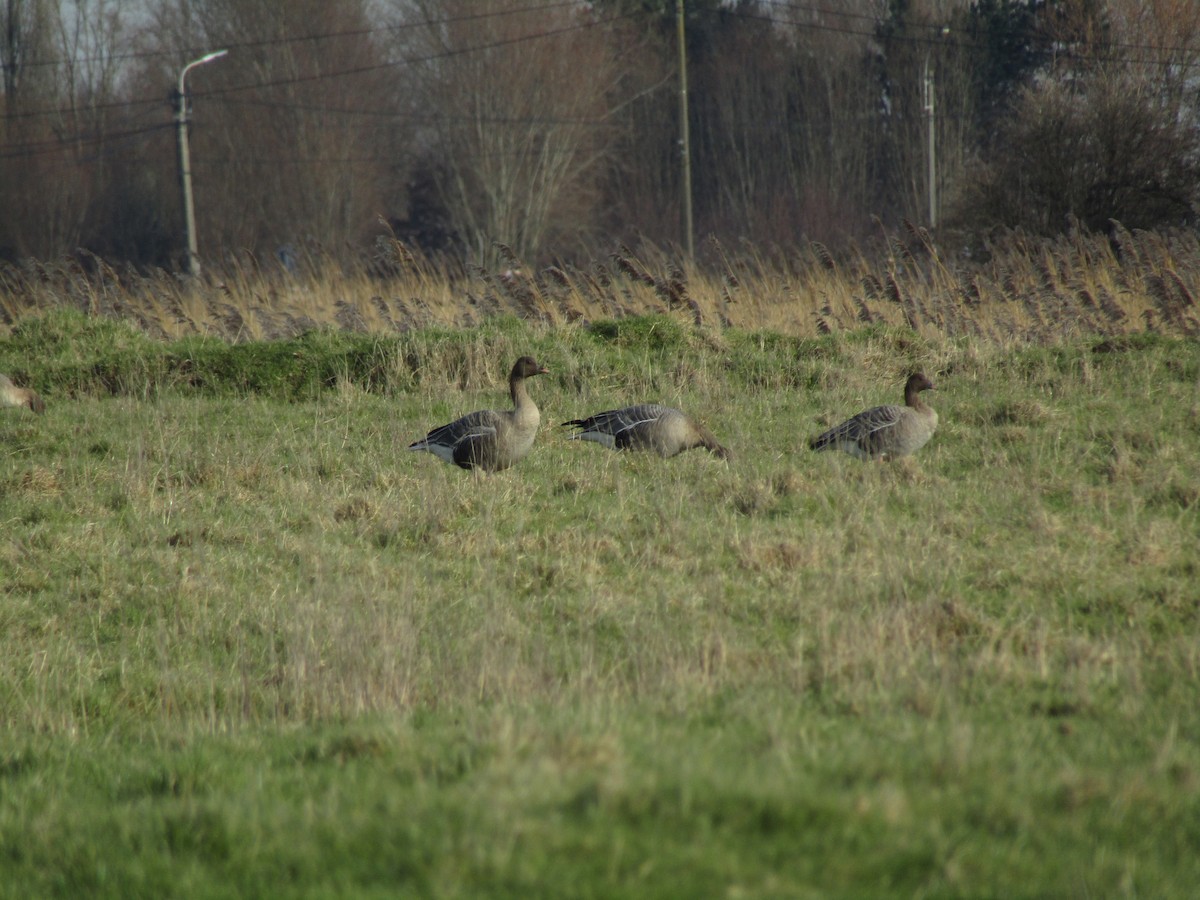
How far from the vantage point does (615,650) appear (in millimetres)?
5520

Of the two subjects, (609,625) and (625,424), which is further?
(625,424)

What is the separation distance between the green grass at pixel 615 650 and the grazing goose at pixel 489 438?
0.25 metres

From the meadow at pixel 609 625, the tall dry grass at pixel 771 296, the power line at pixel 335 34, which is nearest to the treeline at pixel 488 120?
the power line at pixel 335 34

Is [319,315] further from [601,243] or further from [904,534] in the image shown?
[601,243]

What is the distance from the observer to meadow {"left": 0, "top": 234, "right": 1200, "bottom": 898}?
3.36m

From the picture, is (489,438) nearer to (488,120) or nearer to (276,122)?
(488,120)

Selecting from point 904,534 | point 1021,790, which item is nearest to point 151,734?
point 1021,790

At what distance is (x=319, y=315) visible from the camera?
53.5 feet

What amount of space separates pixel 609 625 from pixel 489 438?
3.32 m

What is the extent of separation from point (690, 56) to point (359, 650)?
5254 centimetres

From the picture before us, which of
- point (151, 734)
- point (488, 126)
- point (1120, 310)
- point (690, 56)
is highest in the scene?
point (690, 56)

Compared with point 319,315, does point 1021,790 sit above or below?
below

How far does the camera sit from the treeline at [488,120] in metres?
45.8

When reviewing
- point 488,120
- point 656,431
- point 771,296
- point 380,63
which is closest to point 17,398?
point 656,431
